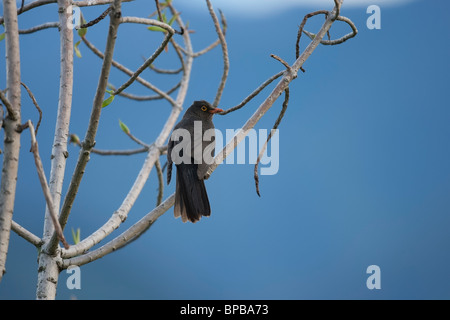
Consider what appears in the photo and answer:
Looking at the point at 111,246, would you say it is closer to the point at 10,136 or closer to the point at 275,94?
the point at 10,136

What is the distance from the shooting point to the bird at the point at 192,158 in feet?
12.0

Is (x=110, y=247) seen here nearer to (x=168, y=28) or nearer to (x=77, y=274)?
(x=77, y=274)

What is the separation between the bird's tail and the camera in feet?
12.0

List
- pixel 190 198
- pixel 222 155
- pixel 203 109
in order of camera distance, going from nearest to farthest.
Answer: pixel 222 155, pixel 190 198, pixel 203 109

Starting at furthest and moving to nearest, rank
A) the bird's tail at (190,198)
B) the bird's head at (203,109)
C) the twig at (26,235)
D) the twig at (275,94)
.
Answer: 1. the bird's head at (203,109)
2. the bird's tail at (190,198)
3. the twig at (275,94)
4. the twig at (26,235)

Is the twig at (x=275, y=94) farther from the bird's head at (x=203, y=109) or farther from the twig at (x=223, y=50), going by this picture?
the bird's head at (x=203, y=109)

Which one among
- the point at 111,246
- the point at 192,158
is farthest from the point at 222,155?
the point at 192,158

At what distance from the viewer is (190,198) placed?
3.67 m

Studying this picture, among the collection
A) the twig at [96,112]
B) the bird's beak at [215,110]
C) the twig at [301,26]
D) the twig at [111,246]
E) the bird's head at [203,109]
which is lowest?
the twig at [111,246]

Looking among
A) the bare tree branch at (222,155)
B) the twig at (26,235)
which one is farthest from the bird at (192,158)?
the twig at (26,235)

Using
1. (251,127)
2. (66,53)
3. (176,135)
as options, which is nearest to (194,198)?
(176,135)

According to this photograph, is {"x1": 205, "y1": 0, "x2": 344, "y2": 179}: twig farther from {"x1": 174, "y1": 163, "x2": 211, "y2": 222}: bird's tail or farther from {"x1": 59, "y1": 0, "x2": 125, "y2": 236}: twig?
{"x1": 59, "y1": 0, "x2": 125, "y2": 236}: twig

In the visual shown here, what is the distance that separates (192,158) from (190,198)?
0.48 metres
